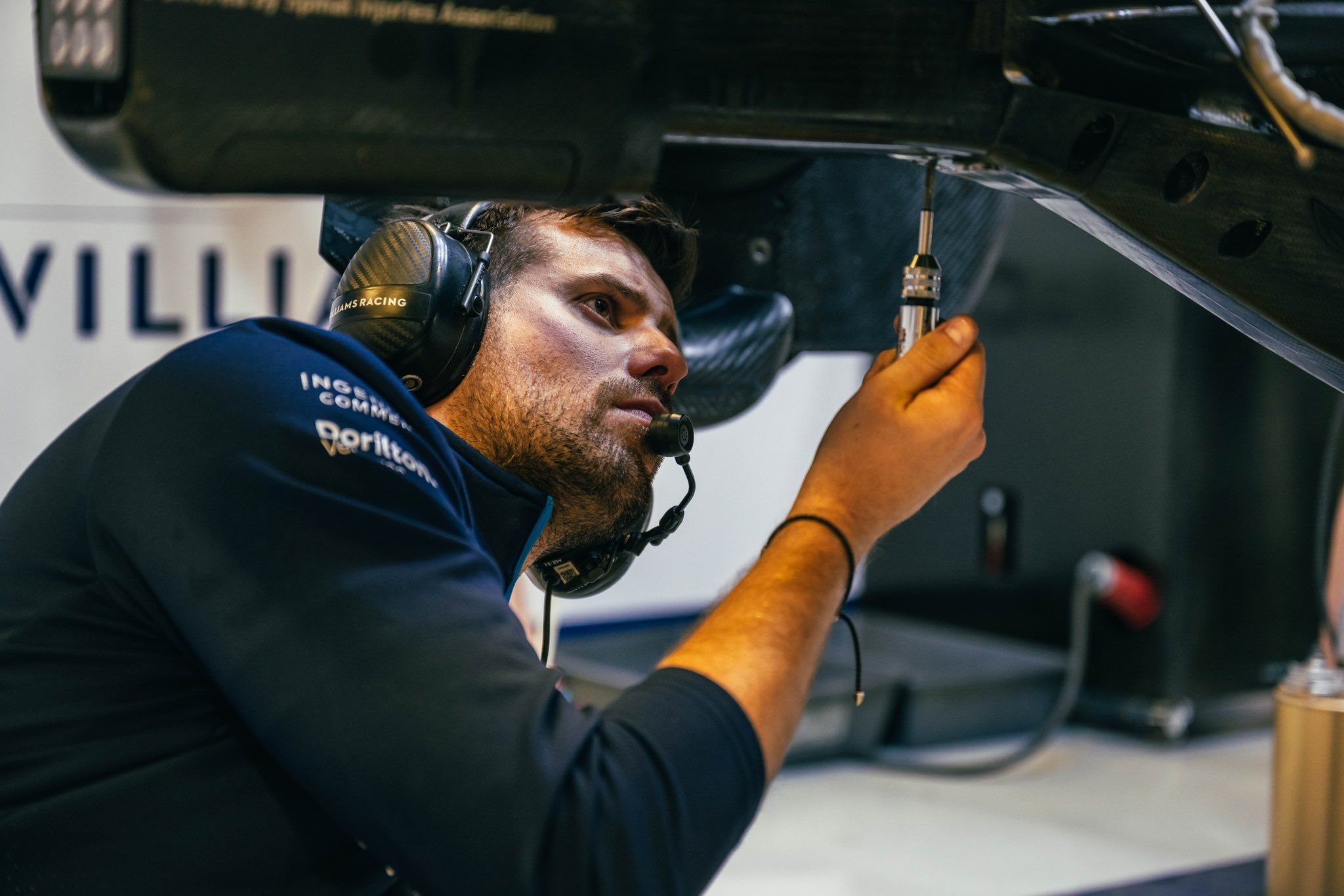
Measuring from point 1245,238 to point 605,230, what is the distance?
1.29ft

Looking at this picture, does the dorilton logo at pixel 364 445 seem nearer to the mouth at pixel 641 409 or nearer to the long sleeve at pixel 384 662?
the long sleeve at pixel 384 662

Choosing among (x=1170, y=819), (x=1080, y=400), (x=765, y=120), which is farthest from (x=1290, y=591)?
(x=765, y=120)

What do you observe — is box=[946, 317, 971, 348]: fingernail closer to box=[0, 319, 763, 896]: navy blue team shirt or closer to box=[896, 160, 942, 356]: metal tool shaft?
box=[896, 160, 942, 356]: metal tool shaft

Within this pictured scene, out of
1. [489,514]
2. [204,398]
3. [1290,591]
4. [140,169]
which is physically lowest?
[1290,591]

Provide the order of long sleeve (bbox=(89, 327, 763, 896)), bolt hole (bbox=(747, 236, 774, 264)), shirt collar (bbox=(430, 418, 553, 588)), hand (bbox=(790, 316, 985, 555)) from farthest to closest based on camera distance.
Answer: bolt hole (bbox=(747, 236, 774, 264))
shirt collar (bbox=(430, 418, 553, 588))
hand (bbox=(790, 316, 985, 555))
long sleeve (bbox=(89, 327, 763, 896))

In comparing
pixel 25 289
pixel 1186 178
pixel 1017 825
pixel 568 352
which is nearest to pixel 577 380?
pixel 568 352

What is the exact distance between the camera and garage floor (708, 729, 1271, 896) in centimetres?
149

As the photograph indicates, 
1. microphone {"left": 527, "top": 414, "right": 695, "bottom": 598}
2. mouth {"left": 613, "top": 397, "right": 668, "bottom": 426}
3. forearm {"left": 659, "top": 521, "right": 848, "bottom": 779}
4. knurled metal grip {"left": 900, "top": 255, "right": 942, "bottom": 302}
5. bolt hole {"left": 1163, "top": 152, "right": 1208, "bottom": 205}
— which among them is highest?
bolt hole {"left": 1163, "top": 152, "right": 1208, "bottom": 205}

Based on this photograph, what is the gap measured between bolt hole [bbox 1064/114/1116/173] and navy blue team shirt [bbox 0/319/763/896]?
0.88ft

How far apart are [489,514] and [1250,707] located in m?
1.79

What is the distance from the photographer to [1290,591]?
2137mm

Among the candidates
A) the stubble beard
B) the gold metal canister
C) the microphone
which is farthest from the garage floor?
the stubble beard

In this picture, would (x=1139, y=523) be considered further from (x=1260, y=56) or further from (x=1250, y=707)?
(x=1260, y=56)

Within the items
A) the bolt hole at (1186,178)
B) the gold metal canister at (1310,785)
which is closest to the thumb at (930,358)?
the bolt hole at (1186,178)
